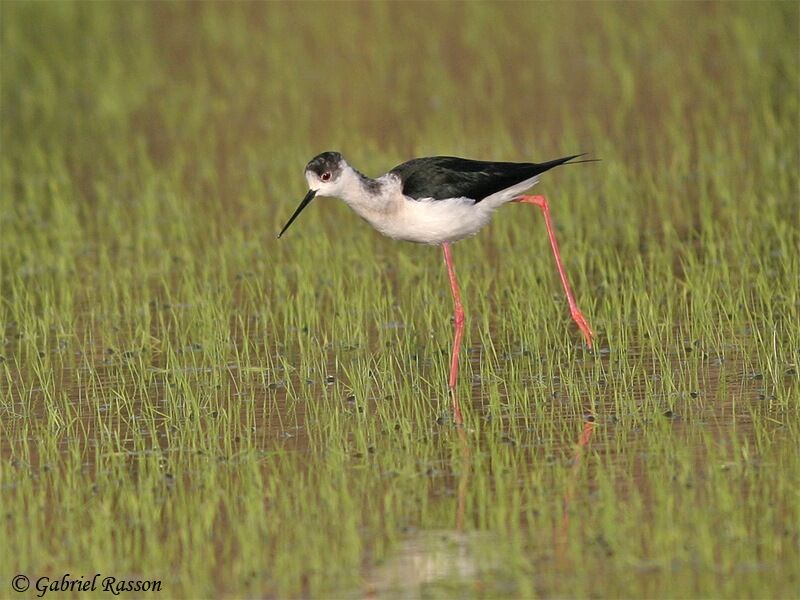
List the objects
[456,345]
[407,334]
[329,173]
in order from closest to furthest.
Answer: [456,345]
[329,173]
[407,334]

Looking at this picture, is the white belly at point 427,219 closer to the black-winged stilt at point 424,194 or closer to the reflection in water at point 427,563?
the black-winged stilt at point 424,194

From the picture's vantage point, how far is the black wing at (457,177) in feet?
26.1

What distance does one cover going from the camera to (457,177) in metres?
8.01

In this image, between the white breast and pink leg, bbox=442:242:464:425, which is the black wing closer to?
the white breast

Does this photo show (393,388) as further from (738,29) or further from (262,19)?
(262,19)

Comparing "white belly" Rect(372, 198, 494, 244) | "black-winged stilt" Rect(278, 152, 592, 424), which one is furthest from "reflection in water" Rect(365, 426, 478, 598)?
"white belly" Rect(372, 198, 494, 244)

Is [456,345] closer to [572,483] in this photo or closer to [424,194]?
[424,194]

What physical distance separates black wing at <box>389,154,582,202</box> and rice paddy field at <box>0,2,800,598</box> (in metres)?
0.68

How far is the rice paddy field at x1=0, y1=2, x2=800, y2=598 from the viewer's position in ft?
17.7

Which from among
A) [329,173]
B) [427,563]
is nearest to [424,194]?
[329,173]

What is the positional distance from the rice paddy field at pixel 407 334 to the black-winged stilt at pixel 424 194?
1.88 feet

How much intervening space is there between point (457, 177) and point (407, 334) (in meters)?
0.82

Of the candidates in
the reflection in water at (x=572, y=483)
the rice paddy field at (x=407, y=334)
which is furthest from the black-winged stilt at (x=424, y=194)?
the reflection in water at (x=572, y=483)

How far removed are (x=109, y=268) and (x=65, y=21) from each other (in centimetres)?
953
